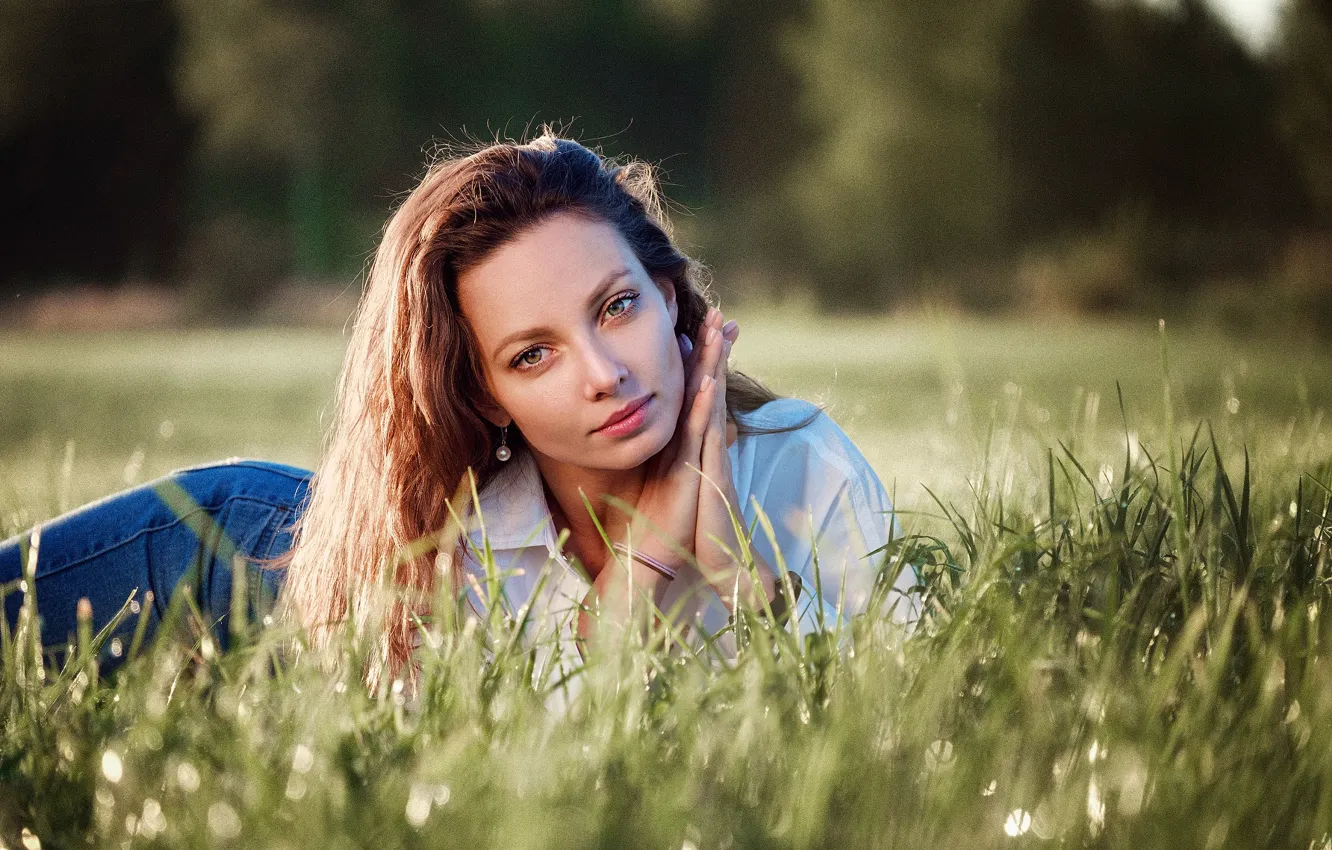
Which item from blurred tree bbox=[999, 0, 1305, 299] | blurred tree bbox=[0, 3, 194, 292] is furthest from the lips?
blurred tree bbox=[0, 3, 194, 292]

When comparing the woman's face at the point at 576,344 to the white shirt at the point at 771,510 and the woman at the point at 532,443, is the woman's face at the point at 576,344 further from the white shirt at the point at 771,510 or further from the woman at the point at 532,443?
the white shirt at the point at 771,510

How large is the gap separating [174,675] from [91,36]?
2769 centimetres

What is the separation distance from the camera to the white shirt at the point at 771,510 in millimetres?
2385

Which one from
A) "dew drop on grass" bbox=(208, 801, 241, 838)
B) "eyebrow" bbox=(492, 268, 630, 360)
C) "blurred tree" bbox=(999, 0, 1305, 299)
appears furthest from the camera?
"blurred tree" bbox=(999, 0, 1305, 299)

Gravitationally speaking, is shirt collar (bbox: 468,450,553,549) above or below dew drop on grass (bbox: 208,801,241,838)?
above

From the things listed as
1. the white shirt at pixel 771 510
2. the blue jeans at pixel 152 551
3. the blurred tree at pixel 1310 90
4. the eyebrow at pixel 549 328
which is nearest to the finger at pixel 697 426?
the white shirt at pixel 771 510

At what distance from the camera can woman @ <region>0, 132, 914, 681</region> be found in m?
2.30

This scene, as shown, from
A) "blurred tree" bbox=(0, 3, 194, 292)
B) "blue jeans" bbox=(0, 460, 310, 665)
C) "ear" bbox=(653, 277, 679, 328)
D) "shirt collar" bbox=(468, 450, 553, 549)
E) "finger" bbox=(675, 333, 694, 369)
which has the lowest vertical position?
"blue jeans" bbox=(0, 460, 310, 665)

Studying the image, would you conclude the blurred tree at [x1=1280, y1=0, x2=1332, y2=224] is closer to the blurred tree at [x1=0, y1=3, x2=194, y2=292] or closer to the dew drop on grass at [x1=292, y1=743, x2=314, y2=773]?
the dew drop on grass at [x1=292, y1=743, x2=314, y2=773]

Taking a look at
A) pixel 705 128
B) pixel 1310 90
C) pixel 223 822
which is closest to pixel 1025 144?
pixel 705 128

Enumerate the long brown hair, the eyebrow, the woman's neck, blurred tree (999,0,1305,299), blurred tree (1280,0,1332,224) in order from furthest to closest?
blurred tree (999,0,1305,299) < blurred tree (1280,0,1332,224) < the woman's neck < the long brown hair < the eyebrow

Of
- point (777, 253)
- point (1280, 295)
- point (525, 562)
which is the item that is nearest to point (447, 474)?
point (525, 562)

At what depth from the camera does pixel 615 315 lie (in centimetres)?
236

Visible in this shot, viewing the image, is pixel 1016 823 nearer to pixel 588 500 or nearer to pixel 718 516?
pixel 718 516
